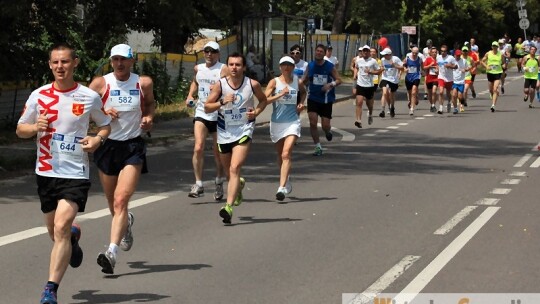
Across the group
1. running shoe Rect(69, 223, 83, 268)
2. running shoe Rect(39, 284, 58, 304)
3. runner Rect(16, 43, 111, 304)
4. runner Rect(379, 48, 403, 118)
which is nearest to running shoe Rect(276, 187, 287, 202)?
running shoe Rect(69, 223, 83, 268)

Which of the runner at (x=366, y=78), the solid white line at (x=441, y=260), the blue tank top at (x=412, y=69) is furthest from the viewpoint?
the blue tank top at (x=412, y=69)

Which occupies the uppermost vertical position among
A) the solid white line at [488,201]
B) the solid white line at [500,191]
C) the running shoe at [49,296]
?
the running shoe at [49,296]

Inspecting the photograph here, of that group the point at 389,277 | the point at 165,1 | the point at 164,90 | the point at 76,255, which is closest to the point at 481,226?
the point at 389,277

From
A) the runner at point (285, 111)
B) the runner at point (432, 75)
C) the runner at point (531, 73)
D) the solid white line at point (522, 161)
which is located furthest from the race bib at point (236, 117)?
the runner at point (531, 73)

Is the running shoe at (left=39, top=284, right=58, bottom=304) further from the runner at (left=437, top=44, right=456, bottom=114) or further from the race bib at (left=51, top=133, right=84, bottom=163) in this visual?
the runner at (left=437, top=44, right=456, bottom=114)

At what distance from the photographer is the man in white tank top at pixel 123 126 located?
972 cm

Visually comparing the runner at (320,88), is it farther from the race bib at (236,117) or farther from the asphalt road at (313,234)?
the race bib at (236,117)

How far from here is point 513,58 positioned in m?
75.9

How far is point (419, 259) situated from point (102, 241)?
2.90 meters

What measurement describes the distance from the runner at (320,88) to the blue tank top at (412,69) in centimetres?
1058

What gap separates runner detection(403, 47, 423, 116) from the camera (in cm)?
3097

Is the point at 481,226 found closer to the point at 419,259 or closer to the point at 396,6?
the point at 419,259

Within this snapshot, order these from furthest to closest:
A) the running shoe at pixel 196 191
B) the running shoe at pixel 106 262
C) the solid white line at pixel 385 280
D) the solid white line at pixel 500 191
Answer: the solid white line at pixel 500 191
the running shoe at pixel 196 191
the running shoe at pixel 106 262
the solid white line at pixel 385 280

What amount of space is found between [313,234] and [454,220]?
181cm
